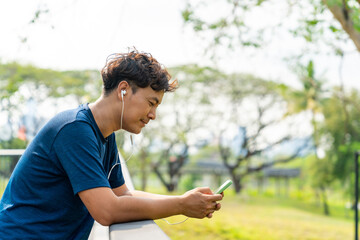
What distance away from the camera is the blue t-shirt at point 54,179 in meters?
0.99

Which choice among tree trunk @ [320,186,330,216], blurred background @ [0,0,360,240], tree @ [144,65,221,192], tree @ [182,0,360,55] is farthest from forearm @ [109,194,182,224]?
tree trunk @ [320,186,330,216]

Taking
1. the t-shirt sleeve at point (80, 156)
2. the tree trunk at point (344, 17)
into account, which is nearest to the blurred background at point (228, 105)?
the tree trunk at point (344, 17)

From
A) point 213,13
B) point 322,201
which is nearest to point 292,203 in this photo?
point 322,201

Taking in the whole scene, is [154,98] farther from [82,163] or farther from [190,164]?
[190,164]

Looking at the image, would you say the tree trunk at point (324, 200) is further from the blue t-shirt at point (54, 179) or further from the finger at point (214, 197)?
the blue t-shirt at point (54, 179)

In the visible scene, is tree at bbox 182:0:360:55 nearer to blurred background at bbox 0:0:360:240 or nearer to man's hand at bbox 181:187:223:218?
blurred background at bbox 0:0:360:240

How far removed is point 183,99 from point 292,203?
29.7ft

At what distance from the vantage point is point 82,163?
978mm

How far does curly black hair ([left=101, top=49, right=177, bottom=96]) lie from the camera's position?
1127mm

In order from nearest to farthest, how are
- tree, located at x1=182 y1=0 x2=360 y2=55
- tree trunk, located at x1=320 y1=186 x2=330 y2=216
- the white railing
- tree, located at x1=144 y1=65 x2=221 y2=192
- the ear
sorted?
the white railing < the ear < tree, located at x1=182 y1=0 x2=360 y2=55 < tree, located at x1=144 y1=65 x2=221 y2=192 < tree trunk, located at x1=320 y1=186 x2=330 y2=216

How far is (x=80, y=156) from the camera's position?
985 mm

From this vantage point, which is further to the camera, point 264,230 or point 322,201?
point 322,201

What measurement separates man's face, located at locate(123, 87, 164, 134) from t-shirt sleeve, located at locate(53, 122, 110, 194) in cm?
14

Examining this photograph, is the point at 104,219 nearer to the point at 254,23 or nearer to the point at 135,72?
the point at 135,72
